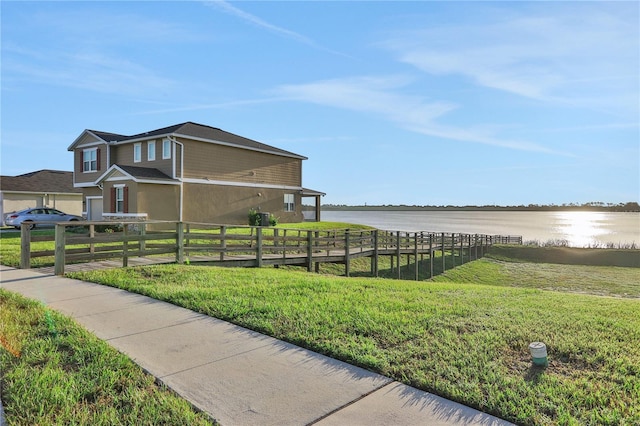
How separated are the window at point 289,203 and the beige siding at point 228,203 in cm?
49

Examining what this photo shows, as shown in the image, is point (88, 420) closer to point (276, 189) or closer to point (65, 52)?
point (65, 52)

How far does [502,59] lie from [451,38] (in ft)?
5.78

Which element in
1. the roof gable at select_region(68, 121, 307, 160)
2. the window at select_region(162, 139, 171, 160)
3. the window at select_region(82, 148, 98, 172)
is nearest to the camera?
the window at select_region(162, 139, 171, 160)

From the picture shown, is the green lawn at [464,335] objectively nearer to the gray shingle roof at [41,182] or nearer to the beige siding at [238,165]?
the beige siding at [238,165]

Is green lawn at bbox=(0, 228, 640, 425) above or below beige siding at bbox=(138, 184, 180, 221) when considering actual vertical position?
below

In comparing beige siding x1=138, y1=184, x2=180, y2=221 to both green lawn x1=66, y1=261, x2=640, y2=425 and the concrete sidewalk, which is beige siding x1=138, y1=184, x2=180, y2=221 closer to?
green lawn x1=66, y1=261, x2=640, y2=425

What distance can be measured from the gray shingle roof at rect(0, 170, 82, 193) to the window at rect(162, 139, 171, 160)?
13.2 meters

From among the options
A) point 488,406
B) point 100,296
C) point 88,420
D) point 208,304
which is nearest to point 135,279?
point 100,296

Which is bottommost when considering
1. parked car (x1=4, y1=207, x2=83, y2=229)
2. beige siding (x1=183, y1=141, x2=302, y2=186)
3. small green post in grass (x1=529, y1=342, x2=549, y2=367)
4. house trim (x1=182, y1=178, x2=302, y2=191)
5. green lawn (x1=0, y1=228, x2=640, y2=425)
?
green lawn (x1=0, y1=228, x2=640, y2=425)

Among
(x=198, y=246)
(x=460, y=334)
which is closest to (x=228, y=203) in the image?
(x=198, y=246)

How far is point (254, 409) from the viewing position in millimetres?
3035

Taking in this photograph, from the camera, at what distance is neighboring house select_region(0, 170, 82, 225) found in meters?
30.1

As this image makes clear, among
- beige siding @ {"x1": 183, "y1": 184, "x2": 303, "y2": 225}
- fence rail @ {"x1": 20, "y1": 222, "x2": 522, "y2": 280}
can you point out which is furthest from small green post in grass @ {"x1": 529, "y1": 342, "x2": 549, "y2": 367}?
beige siding @ {"x1": 183, "y1": 184, "x2": 303, "y2": 225}

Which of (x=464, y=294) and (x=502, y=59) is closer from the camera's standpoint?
(x=464, y=294)
